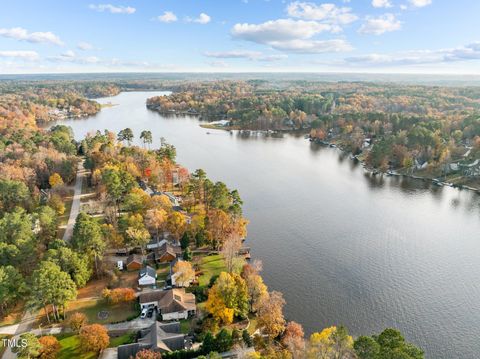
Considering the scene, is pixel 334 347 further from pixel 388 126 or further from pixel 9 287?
pixel 388 126

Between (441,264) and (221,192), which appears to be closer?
(441,264)

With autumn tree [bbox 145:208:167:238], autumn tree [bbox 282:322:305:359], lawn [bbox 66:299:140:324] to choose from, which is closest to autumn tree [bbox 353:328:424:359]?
autumn tree [bbox 282:322:305:359]

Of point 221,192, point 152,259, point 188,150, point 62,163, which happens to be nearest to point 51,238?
point 152,259

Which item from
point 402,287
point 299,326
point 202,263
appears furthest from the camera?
point 202,263

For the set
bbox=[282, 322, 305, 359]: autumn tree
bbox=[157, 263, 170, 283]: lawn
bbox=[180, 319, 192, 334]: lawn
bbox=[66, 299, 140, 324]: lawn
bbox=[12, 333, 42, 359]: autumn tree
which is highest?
bbox=[12, 333, 42, 359]: autumn tree

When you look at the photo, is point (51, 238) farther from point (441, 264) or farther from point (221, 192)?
point (441, 264)

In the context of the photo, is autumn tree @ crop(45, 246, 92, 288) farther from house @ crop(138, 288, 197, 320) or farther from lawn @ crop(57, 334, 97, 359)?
house @ crop(138, 288, 197, 320)
